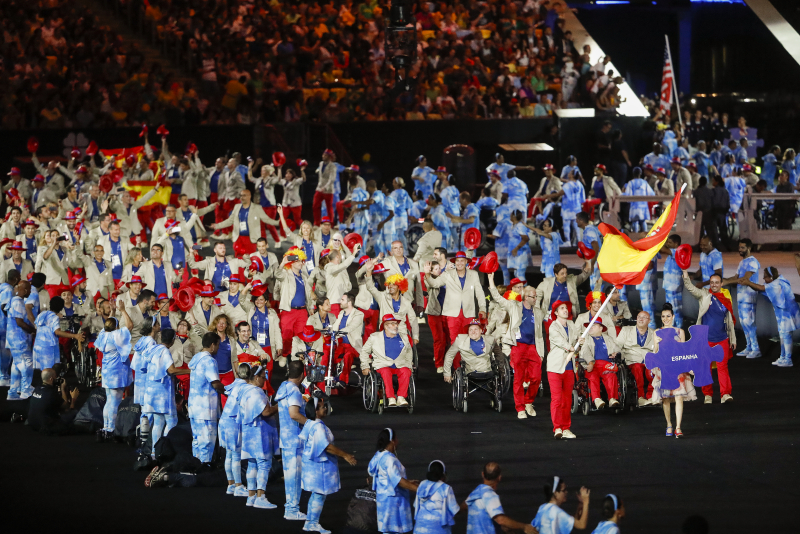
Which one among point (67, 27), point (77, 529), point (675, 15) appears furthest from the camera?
A: point (675, 15)

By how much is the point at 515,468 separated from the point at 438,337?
16.7ft

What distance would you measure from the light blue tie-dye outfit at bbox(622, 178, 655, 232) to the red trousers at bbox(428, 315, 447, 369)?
713cm

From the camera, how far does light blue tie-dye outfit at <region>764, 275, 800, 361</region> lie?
16.8 m

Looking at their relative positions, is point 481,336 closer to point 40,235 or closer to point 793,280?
point 793,280

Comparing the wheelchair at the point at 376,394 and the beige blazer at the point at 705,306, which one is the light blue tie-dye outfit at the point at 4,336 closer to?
the wheelchair at the point at 376,394

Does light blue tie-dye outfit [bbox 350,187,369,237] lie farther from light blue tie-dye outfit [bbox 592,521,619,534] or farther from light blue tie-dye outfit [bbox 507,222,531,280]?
light blue tie-dye outfit [bbox 592,521,619,534]

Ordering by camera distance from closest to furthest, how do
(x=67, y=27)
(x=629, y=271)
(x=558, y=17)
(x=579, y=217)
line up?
1. (x=629, y=271)
2. (x=579, y=217)
3. (x=67, y=27)
4. (x=558, y=17)

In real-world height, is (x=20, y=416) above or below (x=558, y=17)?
below

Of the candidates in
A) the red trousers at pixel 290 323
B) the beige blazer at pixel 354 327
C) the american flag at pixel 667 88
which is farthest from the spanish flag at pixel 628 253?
the american flag at pixel 667 88

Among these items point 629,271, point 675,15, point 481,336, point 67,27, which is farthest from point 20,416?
point 675,15

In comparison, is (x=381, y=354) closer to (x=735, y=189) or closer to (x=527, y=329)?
(x=527, y=329)

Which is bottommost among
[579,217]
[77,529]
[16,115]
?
[77,529]

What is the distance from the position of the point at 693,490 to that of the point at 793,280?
9.27 m

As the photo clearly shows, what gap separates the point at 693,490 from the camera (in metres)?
11.1
